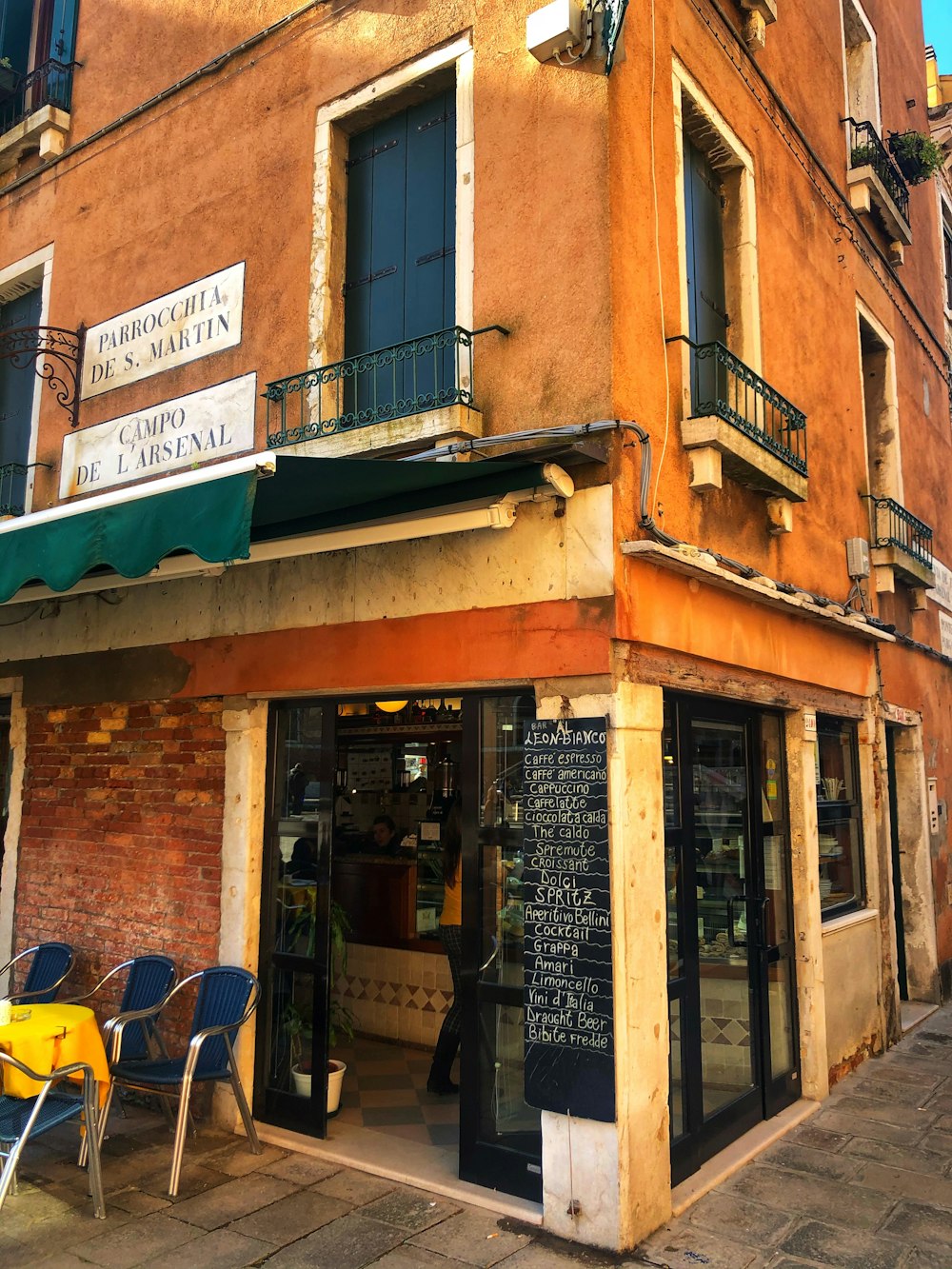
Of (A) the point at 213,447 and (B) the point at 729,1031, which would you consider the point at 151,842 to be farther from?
(B) the point at 729,1031

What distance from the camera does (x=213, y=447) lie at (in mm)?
6148

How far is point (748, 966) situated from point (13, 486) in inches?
251

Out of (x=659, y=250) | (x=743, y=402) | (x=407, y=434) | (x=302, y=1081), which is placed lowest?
(x=302, y=1081)

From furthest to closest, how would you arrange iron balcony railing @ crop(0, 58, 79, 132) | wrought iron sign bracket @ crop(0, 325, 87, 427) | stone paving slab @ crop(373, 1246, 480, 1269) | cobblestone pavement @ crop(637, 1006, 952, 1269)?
iron balcony railing @ crop(0, 58, 79, 132) < wrought iron sign bracket @ crop(0, 325, 87, 427) < cobblestone pavement @ crop(637, 1006, 952, 1269) < stone paving slab @ crop(373, 1246, 480, 1269)

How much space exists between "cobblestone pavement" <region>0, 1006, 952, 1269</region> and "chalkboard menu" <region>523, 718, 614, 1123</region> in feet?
2.24

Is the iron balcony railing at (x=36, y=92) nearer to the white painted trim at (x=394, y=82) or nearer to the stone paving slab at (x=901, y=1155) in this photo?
the white painted trim at (x=394, y=82)

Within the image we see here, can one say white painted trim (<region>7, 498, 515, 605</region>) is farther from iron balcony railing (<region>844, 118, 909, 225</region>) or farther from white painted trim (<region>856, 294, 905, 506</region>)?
iron balcony railing (<region>844, 118, 909, 225</region>)

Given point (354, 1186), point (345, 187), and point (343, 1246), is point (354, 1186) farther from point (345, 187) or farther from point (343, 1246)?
point (345, 187)

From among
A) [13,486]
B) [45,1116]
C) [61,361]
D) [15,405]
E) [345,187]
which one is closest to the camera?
[45,1116]

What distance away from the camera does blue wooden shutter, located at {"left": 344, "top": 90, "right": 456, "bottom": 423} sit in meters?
5.39

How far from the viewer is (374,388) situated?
535 centimetres

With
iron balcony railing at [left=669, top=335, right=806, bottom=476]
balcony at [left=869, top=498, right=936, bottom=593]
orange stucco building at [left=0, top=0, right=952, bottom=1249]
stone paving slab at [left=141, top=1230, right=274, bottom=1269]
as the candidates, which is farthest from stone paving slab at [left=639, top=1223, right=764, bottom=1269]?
balcony at [left=869, top=498, right=936, bottom=593]

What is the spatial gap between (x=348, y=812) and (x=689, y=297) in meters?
5.18

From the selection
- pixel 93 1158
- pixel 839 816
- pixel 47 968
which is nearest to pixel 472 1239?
pixel 93 1158
